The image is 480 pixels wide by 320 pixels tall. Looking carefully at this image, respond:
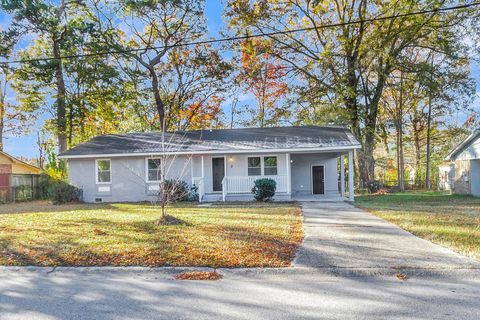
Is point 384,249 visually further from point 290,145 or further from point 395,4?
point 395,4

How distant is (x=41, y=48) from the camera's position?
26359 mm

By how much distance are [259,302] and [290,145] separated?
1356 centimetres

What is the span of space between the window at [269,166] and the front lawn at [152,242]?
7.83 metres

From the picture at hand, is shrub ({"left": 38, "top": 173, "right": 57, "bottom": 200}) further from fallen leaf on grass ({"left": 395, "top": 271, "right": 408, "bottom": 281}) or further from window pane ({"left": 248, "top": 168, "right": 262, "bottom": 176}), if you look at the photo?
fallen leaf on grass ({"left": 395, "top": 271, "right": 408, "bottom": 281})

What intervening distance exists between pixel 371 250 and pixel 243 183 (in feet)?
38.5

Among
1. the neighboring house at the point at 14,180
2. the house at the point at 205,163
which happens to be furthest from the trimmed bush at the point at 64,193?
the neighboring house at the point at 14,180

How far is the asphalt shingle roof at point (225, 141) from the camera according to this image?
17578 mm

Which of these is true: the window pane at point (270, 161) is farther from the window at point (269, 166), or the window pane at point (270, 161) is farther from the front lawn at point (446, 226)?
the front lawn at point (446, 226)

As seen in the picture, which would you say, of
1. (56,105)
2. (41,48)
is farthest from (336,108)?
(41,48)

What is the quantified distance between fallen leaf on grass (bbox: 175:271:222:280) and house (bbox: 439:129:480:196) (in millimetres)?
17423

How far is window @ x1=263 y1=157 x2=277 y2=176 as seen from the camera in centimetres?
1841

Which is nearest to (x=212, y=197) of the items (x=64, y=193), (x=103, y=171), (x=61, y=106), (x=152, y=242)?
(x=103, y=171)

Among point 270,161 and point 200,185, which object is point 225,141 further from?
point 200,185

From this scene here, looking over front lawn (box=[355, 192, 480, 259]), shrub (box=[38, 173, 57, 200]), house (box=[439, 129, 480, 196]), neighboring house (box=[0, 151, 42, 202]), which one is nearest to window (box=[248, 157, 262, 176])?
front lawn (box=[355, 192, 480, 259])
